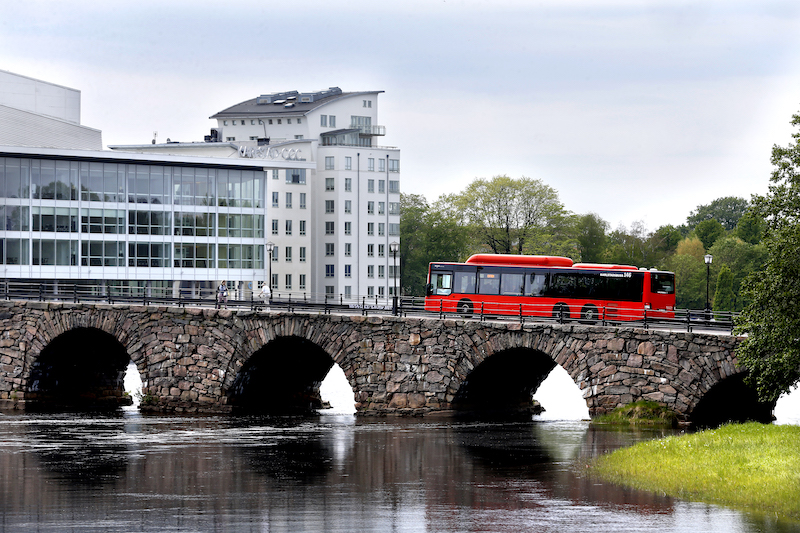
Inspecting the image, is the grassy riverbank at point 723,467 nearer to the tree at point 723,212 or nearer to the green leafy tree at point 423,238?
the green leafy tree at point 423,238

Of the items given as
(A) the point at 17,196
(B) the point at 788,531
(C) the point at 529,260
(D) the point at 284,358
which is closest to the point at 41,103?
(A) the point at 17,196

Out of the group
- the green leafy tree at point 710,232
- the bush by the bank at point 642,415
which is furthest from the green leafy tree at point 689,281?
the bush by the bank at point 642,415

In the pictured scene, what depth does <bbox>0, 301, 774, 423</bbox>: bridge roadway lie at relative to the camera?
40.5m

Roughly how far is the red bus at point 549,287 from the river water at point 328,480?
717 cm

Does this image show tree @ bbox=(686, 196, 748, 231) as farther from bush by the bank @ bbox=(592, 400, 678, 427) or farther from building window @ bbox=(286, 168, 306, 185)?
bush by the bank @ bbox=(592, 400, 678, 427)

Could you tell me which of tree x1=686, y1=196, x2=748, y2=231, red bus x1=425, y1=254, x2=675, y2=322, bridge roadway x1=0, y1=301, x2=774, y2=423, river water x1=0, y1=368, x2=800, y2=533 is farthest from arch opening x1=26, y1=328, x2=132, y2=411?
tree x1=686, y1=196, x2=748, y2=231

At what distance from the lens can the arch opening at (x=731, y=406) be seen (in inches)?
1639

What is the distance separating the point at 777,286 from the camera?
1339 inches

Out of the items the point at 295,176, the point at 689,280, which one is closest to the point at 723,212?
the point at 689,280

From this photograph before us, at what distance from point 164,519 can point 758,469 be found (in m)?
14.8

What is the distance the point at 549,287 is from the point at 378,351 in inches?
391

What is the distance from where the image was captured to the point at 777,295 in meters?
33.9

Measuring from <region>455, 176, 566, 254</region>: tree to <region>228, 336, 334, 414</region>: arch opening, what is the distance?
63019 mm

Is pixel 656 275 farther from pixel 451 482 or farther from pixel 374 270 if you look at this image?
pixel 374 270
